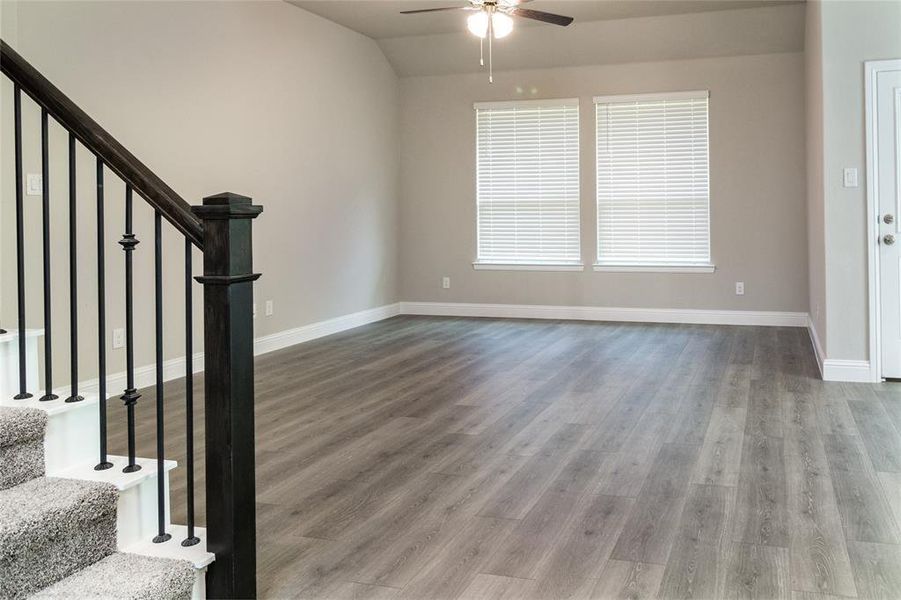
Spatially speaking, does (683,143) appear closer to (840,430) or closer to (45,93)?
(840,430)

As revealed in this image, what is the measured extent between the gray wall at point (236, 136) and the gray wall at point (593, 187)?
1.23 ft

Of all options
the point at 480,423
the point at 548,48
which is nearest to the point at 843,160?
the point at 480,423

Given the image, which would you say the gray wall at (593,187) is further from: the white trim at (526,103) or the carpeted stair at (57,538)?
the carpeted stair at (57,538)

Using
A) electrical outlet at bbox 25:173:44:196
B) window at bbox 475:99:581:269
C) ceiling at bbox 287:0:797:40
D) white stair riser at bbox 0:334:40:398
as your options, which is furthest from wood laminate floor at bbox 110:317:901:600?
ceiling at bbox 287:0:797:40

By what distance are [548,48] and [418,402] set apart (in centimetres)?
487

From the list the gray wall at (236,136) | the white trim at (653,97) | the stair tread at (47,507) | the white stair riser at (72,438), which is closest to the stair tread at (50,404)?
the white stair riser at (72,438)

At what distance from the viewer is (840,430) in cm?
403

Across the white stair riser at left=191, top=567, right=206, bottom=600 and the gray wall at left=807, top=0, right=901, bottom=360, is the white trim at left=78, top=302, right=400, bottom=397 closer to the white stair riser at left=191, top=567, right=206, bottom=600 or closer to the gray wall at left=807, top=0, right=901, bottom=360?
the white stair riser at left=191, top=567, right=206, bottom=600

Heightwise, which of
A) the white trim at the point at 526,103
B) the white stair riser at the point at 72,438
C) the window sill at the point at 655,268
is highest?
the white trim at the point at 526,103

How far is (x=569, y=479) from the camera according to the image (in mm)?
3342

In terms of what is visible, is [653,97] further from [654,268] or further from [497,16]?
[497,16]

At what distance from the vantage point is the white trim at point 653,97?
8141 mm

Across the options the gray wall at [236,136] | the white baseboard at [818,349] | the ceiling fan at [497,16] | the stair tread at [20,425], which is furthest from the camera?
the white baseboard at [818,349]

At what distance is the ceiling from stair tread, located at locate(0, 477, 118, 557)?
5.68 metres
